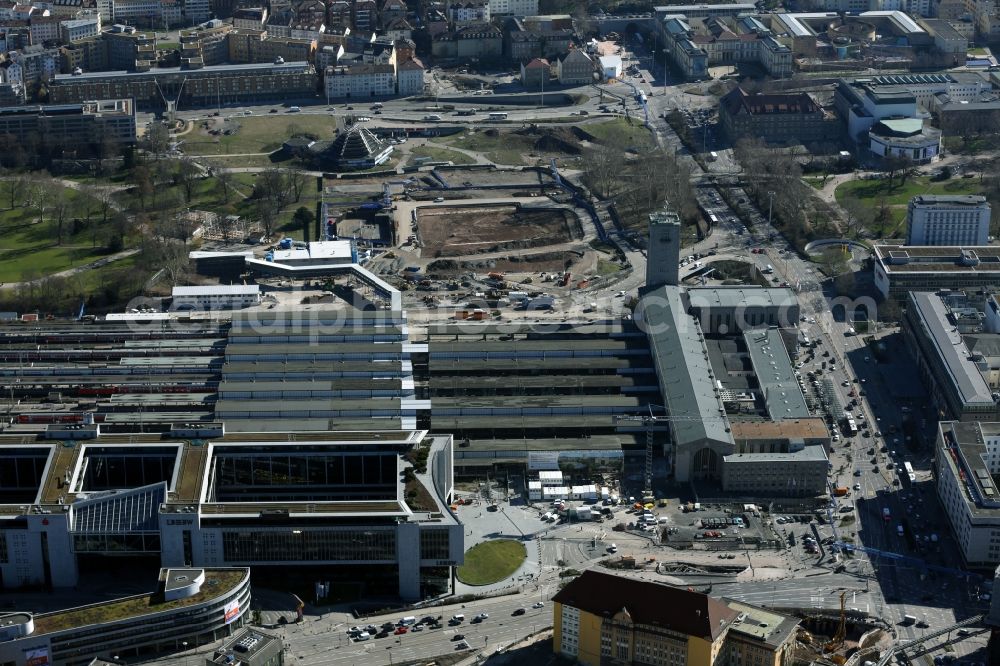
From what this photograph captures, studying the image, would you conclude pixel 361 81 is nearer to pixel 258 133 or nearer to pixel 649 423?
pixel 258 133

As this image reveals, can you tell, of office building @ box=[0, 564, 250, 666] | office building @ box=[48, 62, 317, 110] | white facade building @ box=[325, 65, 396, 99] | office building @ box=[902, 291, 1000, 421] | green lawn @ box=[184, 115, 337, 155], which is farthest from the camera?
white facade building @ box=[325, 65, 396, 99]

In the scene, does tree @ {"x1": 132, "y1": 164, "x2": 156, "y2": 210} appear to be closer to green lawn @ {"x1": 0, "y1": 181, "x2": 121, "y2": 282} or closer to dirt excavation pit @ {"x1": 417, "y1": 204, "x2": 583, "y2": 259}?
green lawn @ {"x1": 0, "y1": 181, "x2": 121, "y2": 282}

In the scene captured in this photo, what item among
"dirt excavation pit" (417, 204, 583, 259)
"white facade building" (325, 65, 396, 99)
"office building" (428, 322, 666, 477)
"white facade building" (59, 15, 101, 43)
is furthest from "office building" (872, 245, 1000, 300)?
"white facade building" (59, 15, 101, 43)

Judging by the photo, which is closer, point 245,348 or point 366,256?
point 245,348

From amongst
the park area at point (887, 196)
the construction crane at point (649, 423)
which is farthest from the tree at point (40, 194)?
the park area at point (887, 196)

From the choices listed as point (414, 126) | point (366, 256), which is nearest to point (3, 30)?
point (414, 126)

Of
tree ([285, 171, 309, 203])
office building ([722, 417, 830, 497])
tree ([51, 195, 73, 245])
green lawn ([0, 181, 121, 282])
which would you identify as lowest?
office building ([722, 417, 830, 497])

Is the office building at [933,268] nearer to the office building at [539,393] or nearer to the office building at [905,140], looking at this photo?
the office building at [539,393]

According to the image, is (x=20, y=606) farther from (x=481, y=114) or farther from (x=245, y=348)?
(x=481, y=114)
